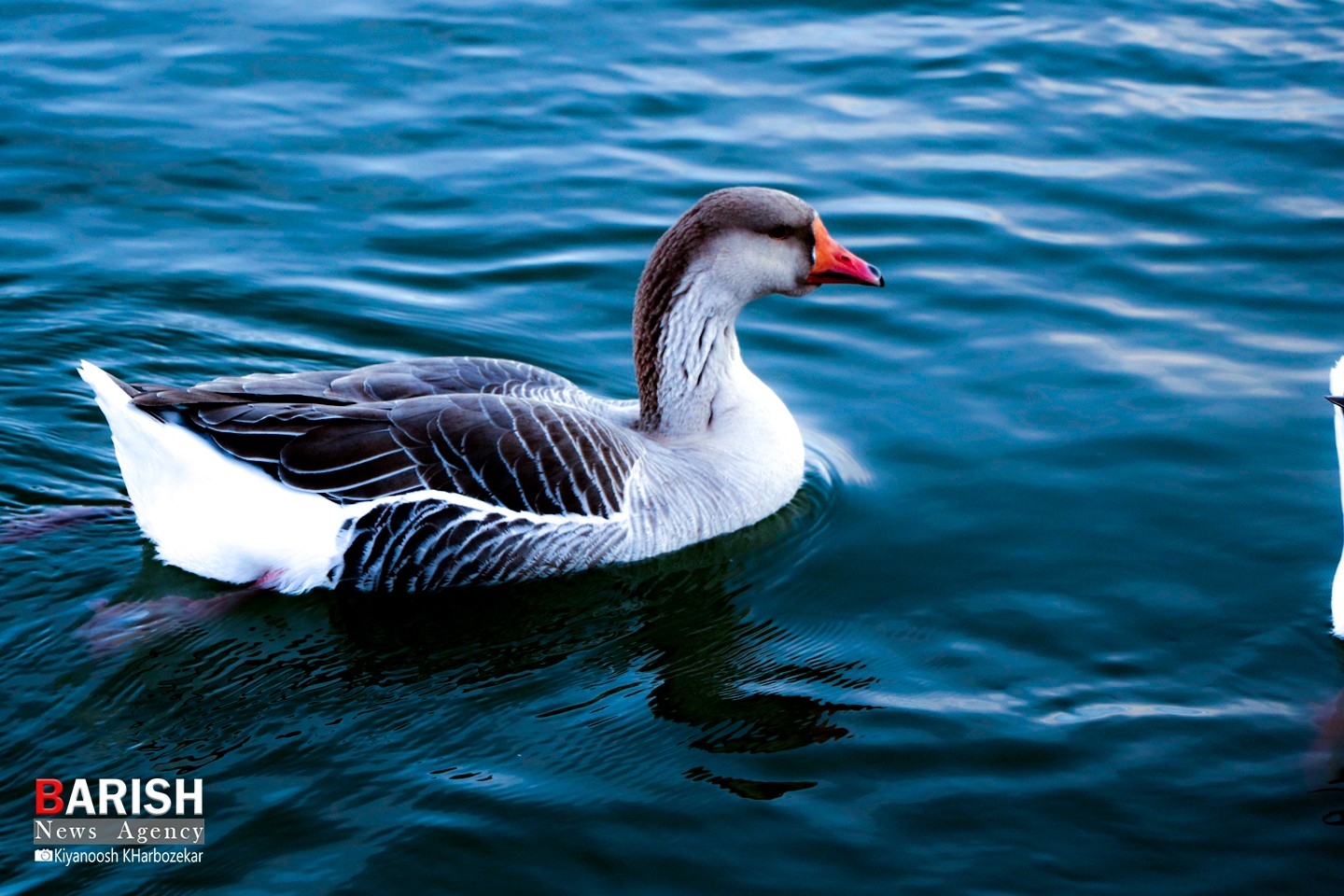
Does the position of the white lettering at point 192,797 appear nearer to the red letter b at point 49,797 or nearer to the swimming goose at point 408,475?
the red letter b at point 49,797

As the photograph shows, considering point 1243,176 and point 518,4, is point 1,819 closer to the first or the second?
point 1243,176

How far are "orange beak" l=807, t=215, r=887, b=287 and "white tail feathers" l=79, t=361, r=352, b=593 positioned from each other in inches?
96.3

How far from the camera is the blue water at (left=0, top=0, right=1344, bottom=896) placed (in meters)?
4.93

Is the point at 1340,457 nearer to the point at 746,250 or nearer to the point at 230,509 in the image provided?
the point at 746,250

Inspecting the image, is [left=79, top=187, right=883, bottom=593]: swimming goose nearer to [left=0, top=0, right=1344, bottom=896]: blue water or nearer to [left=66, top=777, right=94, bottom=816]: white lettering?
[left=0, top=0, right=1344, bottom=896]: blue water

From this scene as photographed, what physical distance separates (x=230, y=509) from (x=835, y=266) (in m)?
2.92

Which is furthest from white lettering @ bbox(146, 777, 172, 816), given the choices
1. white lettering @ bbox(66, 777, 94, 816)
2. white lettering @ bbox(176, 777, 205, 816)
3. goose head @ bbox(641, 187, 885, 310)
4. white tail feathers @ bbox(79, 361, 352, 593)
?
goose head @ bbox(641, 187, 885, 310)

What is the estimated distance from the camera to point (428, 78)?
38.5 feet

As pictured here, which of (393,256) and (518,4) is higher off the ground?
(518,4)

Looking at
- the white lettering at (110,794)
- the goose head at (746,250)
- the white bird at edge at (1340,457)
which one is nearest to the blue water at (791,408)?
the white lettering at (110,794)

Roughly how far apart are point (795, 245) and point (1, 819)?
13.2ft

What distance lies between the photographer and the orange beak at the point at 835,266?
6758mm

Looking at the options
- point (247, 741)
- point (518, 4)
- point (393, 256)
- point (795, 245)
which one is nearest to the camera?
point (247, 741)

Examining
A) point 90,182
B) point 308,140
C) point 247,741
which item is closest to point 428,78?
point 308,140
